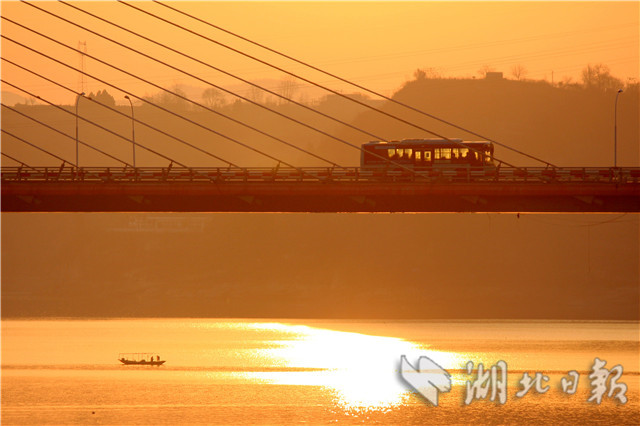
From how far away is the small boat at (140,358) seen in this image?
133125 millimetres

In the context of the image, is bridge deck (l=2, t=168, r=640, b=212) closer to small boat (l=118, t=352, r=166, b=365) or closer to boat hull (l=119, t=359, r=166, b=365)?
boat hull (l=119, t=359, r=166, b=365)

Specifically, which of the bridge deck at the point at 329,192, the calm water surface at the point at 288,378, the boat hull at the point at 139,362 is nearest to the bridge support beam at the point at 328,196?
the bridge deck at the point at 329,192

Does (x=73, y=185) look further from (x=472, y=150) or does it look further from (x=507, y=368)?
(x=507, y=368)

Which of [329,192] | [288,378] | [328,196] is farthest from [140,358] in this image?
[329,192]

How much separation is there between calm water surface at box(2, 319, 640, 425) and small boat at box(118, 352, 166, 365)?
165 centimetres

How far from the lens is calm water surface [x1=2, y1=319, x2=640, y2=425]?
9181 centimetres

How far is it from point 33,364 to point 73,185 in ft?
152

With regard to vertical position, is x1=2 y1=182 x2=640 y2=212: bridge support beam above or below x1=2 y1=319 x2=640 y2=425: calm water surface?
above

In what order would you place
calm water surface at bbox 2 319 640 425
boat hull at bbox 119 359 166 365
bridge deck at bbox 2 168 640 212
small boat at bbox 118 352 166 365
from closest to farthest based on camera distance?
calm water surface at bbox 2 319 640 425 < bridge deck at bbox 2 168 640 212 < boat hull at bbox 119 359 166 365 < small boat at bbox 118 352 166 365

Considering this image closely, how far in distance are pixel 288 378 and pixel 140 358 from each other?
25524 millimetres

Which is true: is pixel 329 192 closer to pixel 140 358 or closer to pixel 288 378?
pixel 288 378

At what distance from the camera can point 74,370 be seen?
4894 inches

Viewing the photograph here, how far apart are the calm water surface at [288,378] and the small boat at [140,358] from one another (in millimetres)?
1645

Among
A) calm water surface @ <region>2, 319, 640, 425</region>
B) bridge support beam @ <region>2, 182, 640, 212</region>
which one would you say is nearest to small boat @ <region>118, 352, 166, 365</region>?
calm water surface @ <region>2, 319, 640, 425</region>
